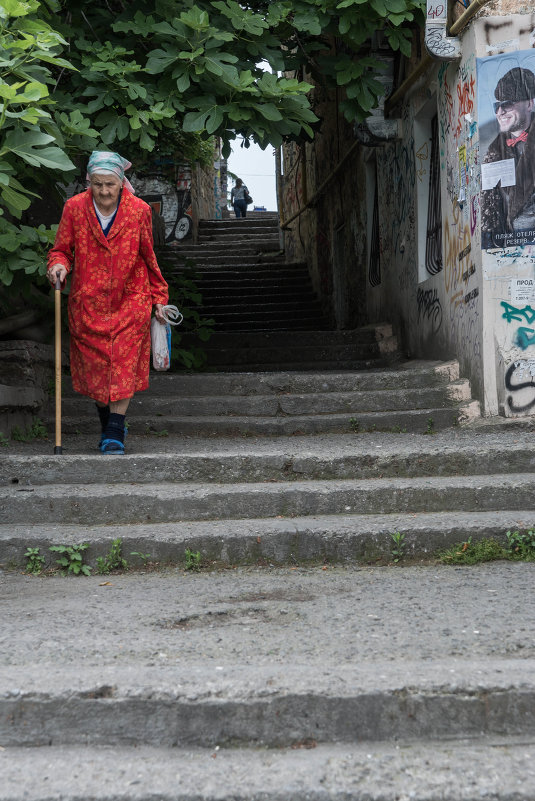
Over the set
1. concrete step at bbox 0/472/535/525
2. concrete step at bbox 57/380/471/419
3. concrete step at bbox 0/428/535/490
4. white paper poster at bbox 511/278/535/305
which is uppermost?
white paper poster at bbox 511/278/535/305

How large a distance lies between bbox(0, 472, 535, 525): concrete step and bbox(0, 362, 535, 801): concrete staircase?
1cm

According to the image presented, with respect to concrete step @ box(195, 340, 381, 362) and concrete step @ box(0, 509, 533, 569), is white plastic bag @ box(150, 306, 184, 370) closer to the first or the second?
concrete step @ box(0, 509, 533, 569)

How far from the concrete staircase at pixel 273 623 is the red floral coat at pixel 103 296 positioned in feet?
1.73

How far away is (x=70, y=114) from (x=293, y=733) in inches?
152

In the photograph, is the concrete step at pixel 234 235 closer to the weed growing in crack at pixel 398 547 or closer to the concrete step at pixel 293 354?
the concrete step at pixel 293 354

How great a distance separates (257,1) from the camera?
20.1ft

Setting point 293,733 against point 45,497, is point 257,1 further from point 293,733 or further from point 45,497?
point 293,733

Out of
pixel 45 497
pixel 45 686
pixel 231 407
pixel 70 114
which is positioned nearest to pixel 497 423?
pixel 231 407

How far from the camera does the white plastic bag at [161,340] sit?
504 cm

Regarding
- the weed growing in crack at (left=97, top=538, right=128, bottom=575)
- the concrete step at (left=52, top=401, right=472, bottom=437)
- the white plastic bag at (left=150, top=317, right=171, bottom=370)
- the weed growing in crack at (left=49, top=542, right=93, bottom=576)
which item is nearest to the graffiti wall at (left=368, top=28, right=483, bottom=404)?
the concrete step at (left=52, top=401, right=472, bottom=437)

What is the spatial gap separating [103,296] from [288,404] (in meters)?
1.79

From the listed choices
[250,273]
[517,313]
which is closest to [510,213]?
[517,313]

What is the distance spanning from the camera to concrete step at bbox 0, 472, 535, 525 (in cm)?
425

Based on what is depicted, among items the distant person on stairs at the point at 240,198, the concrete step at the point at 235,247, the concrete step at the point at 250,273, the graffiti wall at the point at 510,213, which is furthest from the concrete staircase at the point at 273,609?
the distant person on stairs at the point at 240,198
